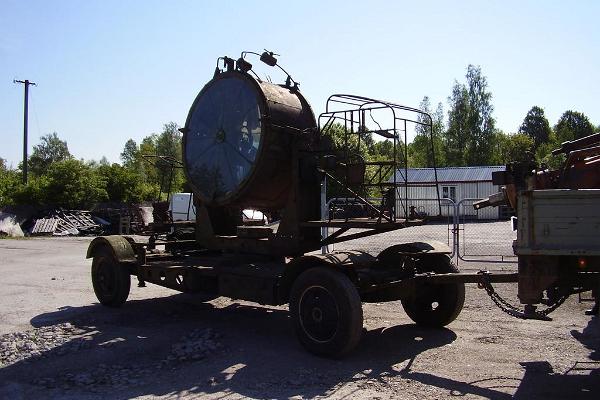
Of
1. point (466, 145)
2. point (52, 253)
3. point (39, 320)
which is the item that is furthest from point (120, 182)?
point (466, 145)

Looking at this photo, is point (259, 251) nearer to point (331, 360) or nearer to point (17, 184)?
point (331, 360)

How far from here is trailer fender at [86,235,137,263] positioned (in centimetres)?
993

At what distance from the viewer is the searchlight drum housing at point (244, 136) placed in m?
8.43

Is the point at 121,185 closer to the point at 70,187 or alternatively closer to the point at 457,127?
the point at 70,187

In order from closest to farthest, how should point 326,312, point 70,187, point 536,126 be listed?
point 326,312, point 70,187, point 536,126

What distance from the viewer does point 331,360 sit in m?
6.80

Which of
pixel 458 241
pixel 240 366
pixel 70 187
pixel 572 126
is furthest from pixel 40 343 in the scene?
pixel 572 126

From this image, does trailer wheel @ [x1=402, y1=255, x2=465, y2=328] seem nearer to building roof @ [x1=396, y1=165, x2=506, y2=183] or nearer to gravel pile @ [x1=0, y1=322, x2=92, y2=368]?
gravel pile @ [x1=0, y1=322, x2=92, y2=368]

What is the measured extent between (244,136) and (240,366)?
3.46 meters

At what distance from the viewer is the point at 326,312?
6.89 meters

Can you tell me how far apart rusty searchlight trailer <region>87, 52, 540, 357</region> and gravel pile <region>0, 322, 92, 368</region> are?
1634 millimetres

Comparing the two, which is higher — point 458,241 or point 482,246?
point 458,241

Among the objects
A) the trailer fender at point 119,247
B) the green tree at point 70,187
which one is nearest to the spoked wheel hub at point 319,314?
the trailer fender at point 119,247

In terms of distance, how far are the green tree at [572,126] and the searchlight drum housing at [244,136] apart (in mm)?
80598
